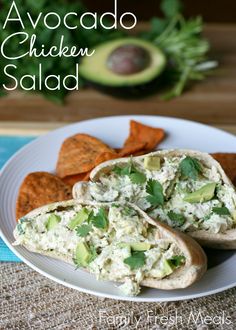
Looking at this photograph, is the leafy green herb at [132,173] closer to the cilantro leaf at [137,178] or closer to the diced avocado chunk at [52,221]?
the cilantro leaf at [137,178]

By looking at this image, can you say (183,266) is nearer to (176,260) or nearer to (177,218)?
(176,260)

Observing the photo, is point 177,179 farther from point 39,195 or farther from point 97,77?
point 97,77

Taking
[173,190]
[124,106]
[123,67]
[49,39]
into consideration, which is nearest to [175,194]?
[173,190]

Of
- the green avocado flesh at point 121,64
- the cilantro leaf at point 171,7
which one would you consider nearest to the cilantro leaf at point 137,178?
the green avocado flesh at point 121,64

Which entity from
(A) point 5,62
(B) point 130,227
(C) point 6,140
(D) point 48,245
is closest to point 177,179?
(B) point 130,227

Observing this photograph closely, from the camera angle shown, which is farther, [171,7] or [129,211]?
[171,7]

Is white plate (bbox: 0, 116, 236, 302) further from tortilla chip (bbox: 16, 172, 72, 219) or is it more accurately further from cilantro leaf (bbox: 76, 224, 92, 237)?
cilantro leaf (bbox: 76, 224, 92, 237)
